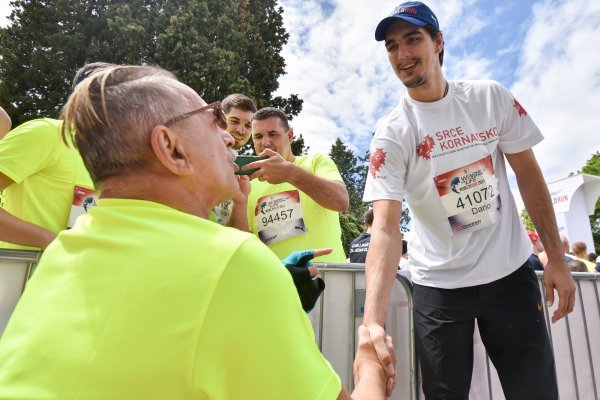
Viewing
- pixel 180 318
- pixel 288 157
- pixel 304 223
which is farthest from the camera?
pixel 288 157

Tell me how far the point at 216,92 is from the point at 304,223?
1344 cm

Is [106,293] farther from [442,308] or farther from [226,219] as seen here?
[226,219]

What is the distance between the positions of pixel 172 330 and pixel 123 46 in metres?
16.9

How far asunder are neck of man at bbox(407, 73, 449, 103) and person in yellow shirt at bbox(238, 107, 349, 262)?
83 cm

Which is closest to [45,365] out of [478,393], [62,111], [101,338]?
[101,338]

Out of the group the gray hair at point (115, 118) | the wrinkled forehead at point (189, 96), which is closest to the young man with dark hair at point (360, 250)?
the wrinkled forehead at point (189, 96)

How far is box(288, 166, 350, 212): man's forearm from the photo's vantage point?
9.09 ft

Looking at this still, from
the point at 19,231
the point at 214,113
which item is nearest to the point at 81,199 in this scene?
the point at 19,231

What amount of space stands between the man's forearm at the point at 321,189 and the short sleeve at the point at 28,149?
141 cm

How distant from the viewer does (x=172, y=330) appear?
0.73 meters

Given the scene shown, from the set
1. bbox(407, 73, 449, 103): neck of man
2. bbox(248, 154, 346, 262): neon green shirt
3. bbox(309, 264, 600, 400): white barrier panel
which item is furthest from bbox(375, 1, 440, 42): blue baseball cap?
bbox(309, 264, 600, 400): white barrier panel

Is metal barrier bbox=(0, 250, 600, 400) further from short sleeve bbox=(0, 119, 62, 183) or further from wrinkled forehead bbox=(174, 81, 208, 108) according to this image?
wrinkled forehead bbox=(174, 81, 208, 108)

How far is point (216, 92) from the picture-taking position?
1544 centimetres

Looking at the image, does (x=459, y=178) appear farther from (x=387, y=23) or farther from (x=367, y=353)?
(x=367, y=353)
